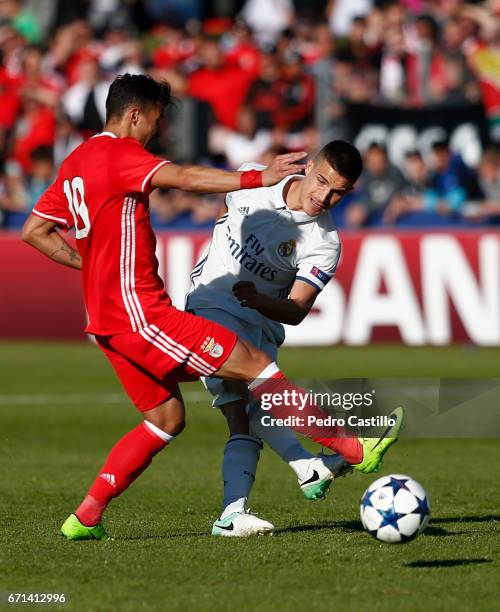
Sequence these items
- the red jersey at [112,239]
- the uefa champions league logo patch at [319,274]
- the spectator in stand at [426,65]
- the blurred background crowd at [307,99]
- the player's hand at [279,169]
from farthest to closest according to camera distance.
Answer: the spectator in stand at [426,65], the blurred background crowd at [307,99], the uefa champions league logo patch at [319,274], the red jersey at [112,239], the player's hand at [279,169]

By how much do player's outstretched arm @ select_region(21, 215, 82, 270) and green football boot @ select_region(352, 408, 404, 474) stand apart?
1.70 metres

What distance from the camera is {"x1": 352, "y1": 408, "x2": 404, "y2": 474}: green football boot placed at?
6.38 metres

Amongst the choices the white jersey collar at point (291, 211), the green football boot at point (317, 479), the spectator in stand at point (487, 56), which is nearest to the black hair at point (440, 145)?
the spectator in stand at point (487, 56)

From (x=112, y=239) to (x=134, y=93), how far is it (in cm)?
72

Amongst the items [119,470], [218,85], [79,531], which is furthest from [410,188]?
[79,531]

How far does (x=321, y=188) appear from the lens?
6.57 m

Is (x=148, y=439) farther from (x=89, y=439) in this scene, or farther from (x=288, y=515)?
(x=89, y=439)

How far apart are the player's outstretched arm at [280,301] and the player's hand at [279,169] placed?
71 centimetres

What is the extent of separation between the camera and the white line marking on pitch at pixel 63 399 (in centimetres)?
1298

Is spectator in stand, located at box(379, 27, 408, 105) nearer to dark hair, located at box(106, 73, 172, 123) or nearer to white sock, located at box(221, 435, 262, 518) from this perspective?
white sock, located at box(221, 435, 262, 518)

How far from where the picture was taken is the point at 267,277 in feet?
23.1

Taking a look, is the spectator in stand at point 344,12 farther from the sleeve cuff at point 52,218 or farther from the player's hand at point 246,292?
the player's hand at point 246,292

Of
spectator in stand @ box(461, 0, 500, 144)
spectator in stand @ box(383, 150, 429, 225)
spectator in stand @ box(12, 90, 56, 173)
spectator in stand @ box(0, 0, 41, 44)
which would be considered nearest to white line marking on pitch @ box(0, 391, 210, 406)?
spectator in stand @ box(383, 150, 429, 225)

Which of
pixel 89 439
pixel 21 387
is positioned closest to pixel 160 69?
pixel 21 387
